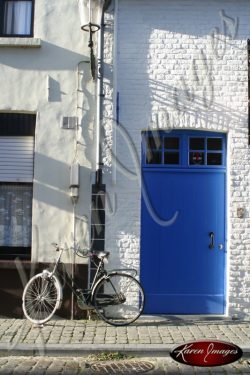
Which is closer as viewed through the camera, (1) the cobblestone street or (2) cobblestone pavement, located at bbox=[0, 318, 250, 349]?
(1) the cobblestone street

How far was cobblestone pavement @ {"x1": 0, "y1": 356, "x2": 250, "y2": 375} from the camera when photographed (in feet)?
18.3

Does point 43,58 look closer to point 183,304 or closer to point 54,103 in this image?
point 54,103

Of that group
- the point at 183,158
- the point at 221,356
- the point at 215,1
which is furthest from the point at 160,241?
the point at 221,356

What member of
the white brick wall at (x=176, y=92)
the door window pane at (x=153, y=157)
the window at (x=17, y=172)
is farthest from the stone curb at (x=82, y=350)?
the door window pane at (x=153, y=157)

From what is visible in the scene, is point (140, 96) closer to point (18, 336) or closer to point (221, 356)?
point (18, 336)

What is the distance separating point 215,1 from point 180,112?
181cm

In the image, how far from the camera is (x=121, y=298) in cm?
741

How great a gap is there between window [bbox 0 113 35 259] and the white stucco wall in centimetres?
20

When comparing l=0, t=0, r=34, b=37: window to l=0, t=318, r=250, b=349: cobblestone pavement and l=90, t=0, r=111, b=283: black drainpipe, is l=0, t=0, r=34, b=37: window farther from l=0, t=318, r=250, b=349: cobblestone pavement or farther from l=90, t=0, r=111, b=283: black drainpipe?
l=0, t=318, r=250, b=349: cobblestone pavement

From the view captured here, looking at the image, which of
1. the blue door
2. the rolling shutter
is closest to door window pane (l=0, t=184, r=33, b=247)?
the rolling shutter

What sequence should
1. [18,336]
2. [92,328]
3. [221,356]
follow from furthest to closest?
[92,328]
[18,336]
[221,356]

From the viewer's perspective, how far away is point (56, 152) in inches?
311

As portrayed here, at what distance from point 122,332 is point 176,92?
3619 mm

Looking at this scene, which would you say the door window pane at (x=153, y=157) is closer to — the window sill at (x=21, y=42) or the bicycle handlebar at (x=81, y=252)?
the bicycle handlebar at (x=81, y=252)
